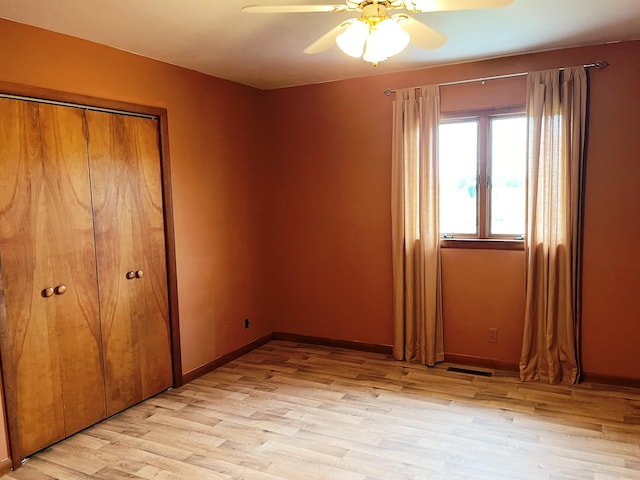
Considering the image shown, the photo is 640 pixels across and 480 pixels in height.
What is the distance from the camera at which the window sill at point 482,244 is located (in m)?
3.65

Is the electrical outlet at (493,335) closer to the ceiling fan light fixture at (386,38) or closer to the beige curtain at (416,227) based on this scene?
the beige curtain at (416,227)

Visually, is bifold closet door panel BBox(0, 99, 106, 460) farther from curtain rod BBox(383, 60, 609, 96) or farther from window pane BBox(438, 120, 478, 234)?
window pane BBox(438, 120, 478, 234)

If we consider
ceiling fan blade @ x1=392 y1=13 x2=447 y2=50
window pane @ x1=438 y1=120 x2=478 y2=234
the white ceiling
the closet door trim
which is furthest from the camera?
window pane @ x1=438 y1=120 x2=478 y2=234

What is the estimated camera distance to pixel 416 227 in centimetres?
391

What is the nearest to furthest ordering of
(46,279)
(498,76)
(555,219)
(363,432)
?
(46,279), (363,432), (555,219), (498,76)

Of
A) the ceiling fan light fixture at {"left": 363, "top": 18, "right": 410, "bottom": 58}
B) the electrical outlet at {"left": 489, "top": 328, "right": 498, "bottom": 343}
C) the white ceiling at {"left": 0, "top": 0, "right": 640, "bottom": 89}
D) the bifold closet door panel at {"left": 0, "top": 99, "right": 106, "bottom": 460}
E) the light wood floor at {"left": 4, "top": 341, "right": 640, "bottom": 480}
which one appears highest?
the white ceiling at {"left": 0, "top": 0, "right": 640, "bottom": 89}

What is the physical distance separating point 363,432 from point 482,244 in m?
1.79

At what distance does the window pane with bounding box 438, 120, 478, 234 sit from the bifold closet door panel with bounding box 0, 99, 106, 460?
2.71 m

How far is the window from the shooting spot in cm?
364

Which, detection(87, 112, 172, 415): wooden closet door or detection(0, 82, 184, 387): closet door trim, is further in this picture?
detection(87, 112, 172, 415): wooden closet door

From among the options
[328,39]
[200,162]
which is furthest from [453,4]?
[200,162]

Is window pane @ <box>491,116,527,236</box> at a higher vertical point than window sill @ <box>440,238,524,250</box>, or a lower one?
higher

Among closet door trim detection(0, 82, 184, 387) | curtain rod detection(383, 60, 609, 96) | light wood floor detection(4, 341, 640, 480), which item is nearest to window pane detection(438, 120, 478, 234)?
curtain rod detection(383, 60, 609, 96)

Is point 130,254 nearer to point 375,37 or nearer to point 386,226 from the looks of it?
point 386,226
